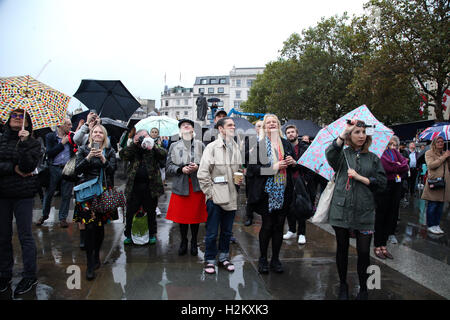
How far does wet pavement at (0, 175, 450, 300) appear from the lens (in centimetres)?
326

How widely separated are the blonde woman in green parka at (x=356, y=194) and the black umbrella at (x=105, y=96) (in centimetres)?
436

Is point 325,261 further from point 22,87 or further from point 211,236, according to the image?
point 22,87

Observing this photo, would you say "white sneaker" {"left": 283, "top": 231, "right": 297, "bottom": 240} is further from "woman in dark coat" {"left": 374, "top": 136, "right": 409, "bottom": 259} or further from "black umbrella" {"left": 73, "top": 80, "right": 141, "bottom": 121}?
"black umbrella" {"left": 73, "top": 80, "right": 141, "bottom": 121}

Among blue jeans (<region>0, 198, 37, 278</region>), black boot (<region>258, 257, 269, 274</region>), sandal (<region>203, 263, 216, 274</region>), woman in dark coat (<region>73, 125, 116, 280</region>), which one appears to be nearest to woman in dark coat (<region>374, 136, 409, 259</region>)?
black boot (<region>258, 257, 269, 274</region>)

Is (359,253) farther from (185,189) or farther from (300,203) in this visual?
(185,189)

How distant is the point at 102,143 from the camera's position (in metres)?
3.93

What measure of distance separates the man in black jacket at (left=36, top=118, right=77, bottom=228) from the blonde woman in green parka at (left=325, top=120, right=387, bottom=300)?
4962mm

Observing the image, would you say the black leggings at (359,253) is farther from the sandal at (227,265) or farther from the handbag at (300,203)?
the sandal at (227,265)

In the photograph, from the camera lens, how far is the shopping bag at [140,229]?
4809 millimetres

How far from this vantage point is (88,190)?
369 centimetres

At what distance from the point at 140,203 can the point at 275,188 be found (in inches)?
89.9

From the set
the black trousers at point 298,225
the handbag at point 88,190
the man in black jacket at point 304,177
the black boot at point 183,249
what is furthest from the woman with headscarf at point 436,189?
the handbag at point 88,190

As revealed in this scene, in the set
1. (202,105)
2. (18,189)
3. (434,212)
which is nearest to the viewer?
(18,189)

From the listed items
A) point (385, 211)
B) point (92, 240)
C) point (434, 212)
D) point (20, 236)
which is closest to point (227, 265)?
point (92, 240)
